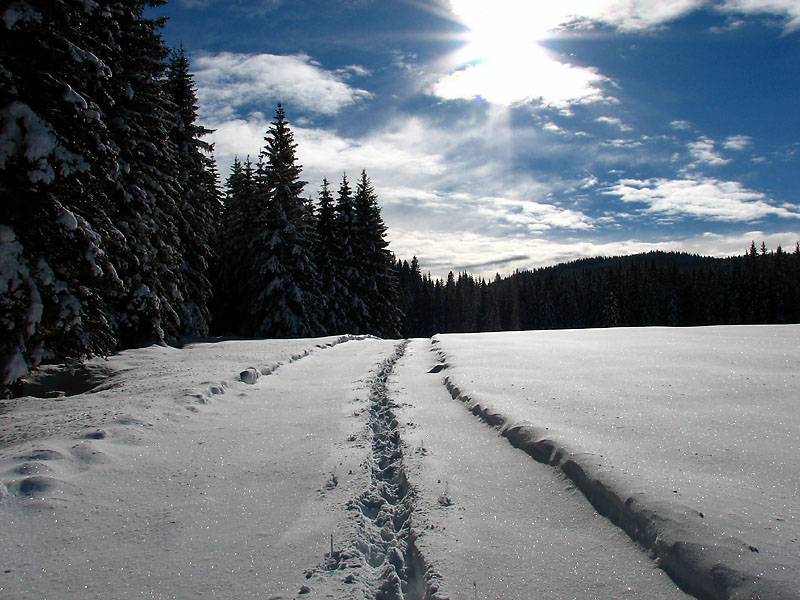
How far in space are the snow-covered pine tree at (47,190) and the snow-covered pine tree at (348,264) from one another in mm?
23384

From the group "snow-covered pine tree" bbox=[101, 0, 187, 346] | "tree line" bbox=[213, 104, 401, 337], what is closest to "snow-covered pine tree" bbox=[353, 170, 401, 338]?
"tree line" bbox=[213, 104, 401, 337]

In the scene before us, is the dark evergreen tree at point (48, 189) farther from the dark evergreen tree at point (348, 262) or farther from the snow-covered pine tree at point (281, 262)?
the dark evergreen tree at point (348, 262)

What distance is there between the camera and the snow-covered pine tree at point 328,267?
3058 centimetres

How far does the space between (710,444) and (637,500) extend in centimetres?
169

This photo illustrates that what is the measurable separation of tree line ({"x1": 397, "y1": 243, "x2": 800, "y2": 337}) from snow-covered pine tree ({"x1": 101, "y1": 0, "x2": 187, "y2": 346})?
49.4 m

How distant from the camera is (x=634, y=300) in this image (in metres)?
80.8

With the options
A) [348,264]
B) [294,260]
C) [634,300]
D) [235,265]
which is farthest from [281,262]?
[634,300]

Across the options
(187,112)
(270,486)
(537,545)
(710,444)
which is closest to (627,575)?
(537,545)

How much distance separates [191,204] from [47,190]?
14.6m

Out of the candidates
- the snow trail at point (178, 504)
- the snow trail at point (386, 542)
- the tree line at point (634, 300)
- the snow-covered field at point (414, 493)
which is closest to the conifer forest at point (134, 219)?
the snow-covered field at point (414, 493)

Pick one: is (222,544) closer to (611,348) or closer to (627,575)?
(627,575)

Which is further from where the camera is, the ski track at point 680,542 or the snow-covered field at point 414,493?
the snow-covered field at point 414,493

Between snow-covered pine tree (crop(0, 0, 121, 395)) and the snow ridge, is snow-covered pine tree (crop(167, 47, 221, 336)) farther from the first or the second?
the snow ridge

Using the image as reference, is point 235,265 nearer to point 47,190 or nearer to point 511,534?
point 47,190
